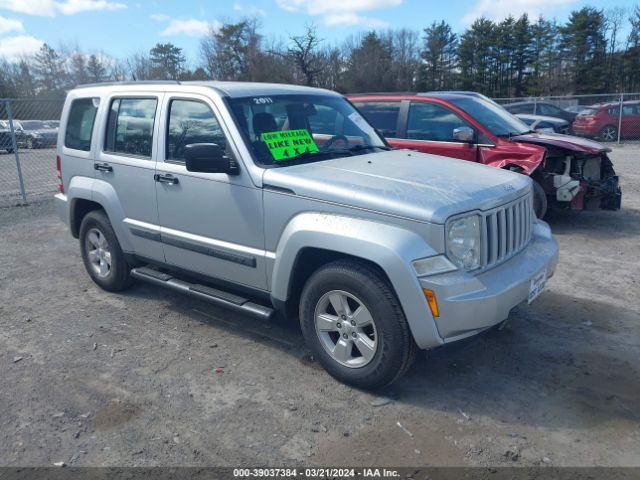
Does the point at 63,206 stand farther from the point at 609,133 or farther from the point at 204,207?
the point at 609,133

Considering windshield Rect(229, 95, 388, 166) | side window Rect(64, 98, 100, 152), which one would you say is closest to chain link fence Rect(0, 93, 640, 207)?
side window Rect(64, 98, 100, 152)

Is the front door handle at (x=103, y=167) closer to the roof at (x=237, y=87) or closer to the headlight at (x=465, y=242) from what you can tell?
the roof at (x=237, y=87)

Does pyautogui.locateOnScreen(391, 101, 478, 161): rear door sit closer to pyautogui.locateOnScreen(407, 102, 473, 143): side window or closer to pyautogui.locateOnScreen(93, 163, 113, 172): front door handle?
pyautogui.locateOnScreen(407, 102, 473, 143): side window

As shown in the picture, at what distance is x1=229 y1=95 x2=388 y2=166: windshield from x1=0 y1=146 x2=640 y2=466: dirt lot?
1569 millimetres

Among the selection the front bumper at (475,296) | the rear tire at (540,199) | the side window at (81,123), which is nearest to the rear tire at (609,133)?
the rear tire at (540,199)

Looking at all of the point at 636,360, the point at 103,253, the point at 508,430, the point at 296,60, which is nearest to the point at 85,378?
the point at 103,253

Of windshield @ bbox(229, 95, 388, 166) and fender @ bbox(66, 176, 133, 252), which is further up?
windshield @ bbox(229, 95, 388, 166)

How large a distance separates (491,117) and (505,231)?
16.2 feet

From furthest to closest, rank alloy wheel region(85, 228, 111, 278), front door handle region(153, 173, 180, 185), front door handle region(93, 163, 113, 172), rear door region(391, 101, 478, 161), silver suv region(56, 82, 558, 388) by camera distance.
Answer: rear door region(391, 101, 478, 161)
alloy wheel region(85, 228, 111, 278)
front door handle region(93, 163, 113, 172)
front door handle region(153, 173, 180, 185)
silver suv region(56, 82, 558, 388)

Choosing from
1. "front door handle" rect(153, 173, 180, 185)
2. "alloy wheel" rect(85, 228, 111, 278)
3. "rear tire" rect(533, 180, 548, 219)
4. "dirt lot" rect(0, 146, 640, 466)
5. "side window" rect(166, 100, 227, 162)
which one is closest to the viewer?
"dirt lot" rect(0, 146, 640, 466)

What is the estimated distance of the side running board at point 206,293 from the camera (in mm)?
4223

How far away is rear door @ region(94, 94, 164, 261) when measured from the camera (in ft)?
16.1

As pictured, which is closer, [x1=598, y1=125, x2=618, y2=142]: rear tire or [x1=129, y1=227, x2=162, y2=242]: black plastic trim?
[x1=129, y1=227, x2=162, y2=242]: black plastic trim

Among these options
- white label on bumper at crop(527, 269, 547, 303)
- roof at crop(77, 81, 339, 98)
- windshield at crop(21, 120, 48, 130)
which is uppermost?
roof at crop(77, 81, 339, 98)
